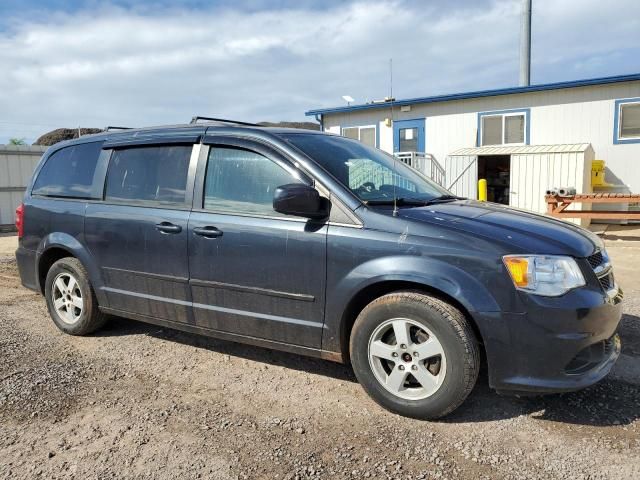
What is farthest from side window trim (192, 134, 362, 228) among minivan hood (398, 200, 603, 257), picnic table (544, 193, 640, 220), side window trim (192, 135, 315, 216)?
picnic table (544, 193, 640, 220)

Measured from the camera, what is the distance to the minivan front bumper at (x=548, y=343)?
2.85 meters

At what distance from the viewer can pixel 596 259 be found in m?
3.17

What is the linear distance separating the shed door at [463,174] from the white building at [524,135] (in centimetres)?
3

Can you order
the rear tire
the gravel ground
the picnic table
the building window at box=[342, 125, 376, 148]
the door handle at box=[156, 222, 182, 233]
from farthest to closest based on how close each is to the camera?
1. the building window at box=[342, 125, 376, 148]
2. the picnic table
3. the rear tire
4. the door handle at box=[156, 222, 182, 233]
5. the gravel ground

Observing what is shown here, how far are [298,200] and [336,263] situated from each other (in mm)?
461

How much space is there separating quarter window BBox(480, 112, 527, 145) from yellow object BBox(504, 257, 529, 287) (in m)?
12.5

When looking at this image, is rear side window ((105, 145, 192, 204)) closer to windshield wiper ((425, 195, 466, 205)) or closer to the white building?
windshield wiper ((425, 195, 466, 205))

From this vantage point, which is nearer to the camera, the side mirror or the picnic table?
the side mirror

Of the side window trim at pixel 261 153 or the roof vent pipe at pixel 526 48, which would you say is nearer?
the side window trim at pixel 261 153

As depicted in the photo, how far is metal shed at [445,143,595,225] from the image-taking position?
41.1ft

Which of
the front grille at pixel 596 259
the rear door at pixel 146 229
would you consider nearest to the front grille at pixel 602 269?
the front grille at pixel 596 259

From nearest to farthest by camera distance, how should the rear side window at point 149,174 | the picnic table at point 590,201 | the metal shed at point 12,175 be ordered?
the rear side window at point 149,174 < the picnic table at point 590,201 < the metal shed at point 12,175

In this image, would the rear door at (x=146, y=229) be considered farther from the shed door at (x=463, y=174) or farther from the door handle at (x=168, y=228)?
the shed door at (x=463, y=174)

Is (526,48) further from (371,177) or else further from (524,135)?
(371,177)
